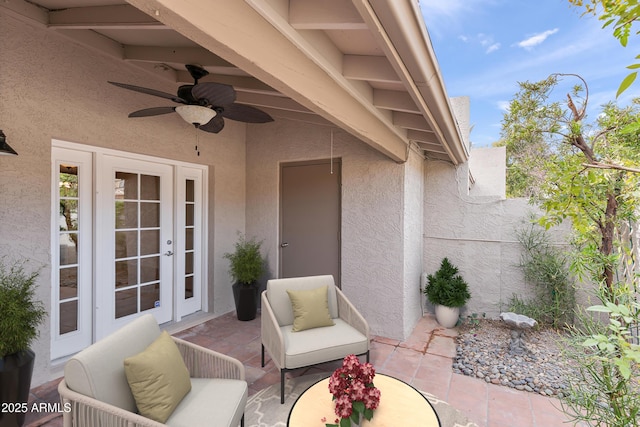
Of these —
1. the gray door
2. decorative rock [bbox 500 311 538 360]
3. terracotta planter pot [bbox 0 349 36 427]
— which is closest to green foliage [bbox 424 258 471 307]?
decorative rock [bbox 500 311 538 360]

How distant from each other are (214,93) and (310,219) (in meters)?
2.60

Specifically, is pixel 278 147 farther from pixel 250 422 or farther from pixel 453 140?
pixel 250 422

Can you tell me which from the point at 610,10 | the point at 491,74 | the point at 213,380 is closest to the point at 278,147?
the point at 213,380

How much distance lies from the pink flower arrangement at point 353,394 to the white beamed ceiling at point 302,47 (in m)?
1.73

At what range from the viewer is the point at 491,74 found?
11383 millimetres

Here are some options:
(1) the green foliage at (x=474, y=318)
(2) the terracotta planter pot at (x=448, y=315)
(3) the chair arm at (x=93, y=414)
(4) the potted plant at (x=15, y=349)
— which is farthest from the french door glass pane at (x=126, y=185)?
(1) the green foliage at (x=474, y=318)

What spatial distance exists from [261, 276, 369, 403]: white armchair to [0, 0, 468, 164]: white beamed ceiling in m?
1.81

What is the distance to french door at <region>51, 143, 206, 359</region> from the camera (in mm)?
3307

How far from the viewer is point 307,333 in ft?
10.1

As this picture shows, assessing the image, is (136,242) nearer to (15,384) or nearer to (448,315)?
(15,384)

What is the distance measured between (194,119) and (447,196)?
4.00m

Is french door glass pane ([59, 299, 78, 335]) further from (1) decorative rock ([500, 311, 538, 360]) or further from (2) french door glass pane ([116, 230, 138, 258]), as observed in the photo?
(1) decorative rock ([500, 311, 538, 360])

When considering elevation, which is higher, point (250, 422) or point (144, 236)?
point (144, 236)

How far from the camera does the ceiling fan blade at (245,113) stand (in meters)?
2.98
